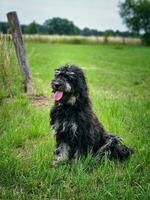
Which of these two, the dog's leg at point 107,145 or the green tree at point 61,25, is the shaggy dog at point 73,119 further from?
the green tree at point 61,25

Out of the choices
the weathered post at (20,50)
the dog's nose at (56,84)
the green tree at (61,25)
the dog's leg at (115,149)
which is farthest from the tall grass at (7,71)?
the green tree at (61,25)

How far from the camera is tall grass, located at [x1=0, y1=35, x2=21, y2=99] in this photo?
10242 millimetres

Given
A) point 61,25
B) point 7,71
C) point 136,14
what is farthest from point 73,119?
point 61,25

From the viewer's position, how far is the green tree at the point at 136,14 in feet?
270

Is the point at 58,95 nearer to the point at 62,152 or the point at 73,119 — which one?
the point at 73,119

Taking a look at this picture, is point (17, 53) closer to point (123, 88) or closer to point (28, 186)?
point (123, 88)

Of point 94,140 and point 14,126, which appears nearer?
point 94,140

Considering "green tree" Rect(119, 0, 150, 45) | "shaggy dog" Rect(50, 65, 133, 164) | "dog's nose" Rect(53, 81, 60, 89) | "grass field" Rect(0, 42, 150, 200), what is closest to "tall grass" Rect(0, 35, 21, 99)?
"grass field" Rect(0, 42, 150, 200)

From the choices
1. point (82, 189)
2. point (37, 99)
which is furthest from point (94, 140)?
point (37, 99)

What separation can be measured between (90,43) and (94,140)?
61.5 meters

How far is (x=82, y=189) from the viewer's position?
5.07 m

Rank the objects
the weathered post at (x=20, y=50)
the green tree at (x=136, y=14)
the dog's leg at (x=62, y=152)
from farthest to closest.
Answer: the green tree at (x=136, y=14)
the weathered post at (x=20, y=50)
the dog's leg at (x=62, y=152)

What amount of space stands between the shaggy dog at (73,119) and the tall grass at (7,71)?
426 cm

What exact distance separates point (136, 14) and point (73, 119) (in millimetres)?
82608
